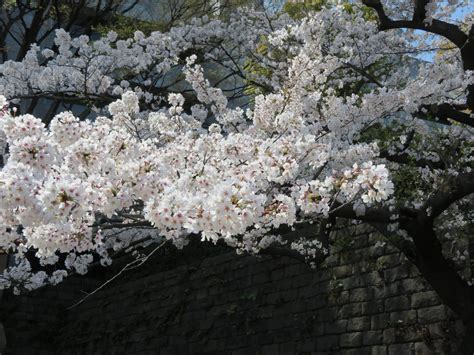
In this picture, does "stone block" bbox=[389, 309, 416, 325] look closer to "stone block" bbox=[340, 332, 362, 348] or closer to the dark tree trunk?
"stone block" bbox=[340, 332, 362, 348]

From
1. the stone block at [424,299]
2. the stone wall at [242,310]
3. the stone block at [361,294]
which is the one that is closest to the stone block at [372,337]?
the stone wall at [242,310]

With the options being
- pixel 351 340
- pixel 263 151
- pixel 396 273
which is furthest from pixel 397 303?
pixel 263 151

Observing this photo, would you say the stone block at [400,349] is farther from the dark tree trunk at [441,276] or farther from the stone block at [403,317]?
the dark tree trunk at [441,276]

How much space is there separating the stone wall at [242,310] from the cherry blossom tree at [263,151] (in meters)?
0.48

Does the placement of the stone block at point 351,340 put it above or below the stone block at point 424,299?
below

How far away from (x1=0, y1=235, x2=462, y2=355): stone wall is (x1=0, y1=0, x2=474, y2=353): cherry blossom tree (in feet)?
1.56

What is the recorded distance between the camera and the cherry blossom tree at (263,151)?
3.76 m

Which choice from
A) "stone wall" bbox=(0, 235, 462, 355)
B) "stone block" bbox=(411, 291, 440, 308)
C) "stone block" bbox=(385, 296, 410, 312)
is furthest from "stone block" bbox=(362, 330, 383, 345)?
"stone block" bbox=(411, 291, 440, 308)

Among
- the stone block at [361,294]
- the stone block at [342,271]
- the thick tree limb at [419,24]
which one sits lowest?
the stone block at [361,294]

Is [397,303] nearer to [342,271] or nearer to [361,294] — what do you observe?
[361,294]

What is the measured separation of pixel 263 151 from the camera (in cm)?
443

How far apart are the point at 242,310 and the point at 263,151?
18.0ft

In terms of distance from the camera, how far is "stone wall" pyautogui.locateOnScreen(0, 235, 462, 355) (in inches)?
289

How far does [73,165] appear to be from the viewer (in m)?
4.04
